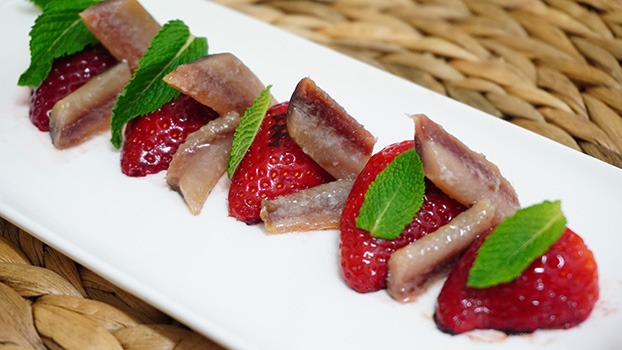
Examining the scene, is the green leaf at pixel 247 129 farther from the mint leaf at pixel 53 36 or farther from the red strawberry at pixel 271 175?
the mint leaf at pixel 53 36

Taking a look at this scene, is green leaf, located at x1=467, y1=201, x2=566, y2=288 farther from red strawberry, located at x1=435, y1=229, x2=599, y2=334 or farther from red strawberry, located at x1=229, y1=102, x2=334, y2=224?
red strawberry, located at x1=229, y1=102, x2=334, y2=224

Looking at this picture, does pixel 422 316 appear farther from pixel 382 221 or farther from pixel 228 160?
pixel 228 160

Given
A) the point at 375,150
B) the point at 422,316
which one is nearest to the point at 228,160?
the point at 375,150

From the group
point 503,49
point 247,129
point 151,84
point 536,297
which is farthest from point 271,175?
point 503,49

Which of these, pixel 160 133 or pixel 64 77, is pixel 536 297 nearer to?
pixel 160 133

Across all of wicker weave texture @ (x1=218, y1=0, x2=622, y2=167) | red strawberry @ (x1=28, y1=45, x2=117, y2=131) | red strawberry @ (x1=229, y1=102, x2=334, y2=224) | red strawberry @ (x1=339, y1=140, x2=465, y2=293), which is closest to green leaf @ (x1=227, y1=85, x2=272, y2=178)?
red strawberry @ (x1=229, y1=102, x2=334, y2=224)

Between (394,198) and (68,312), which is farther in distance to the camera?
(68,312)
